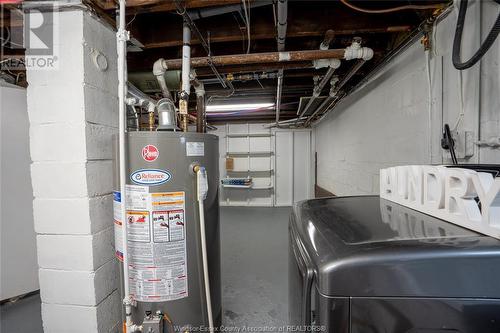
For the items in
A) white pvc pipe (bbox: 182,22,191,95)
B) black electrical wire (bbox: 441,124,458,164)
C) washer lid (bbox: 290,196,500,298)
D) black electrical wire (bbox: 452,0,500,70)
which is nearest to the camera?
washer lid (bbox: 290,196,500,298)

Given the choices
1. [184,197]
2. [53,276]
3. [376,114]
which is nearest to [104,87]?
[184,197]

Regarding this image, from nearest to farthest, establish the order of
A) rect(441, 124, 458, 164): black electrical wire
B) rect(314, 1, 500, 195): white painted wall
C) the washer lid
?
the washer lid
rect(314, 1, 500, 195): white painted wall
rect(441, 124, 458, 164): black electrical wire

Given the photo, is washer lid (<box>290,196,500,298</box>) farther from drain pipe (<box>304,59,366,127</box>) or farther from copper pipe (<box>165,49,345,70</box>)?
drain pipe (<box>304,59,366,127</box>)

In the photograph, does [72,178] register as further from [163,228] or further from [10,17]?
[10,17]

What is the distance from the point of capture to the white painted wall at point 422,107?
3.33 feet

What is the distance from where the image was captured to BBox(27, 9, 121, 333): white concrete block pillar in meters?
1.21

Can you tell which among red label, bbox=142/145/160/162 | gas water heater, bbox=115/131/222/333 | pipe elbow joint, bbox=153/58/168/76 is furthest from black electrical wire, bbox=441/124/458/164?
pipe elbow joint, bbox=153/58/168/76

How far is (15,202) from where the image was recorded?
1988 millimetres

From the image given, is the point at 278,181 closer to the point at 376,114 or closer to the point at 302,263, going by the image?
the point at 376,114

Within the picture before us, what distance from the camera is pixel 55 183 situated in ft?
4.07

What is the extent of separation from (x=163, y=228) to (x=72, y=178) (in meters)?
0.62

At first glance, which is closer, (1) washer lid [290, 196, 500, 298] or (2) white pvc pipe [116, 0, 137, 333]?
(1) washer lid [290, 196, 500, 298]

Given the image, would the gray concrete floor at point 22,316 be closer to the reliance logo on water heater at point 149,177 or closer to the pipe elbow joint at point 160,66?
the reliance logo on water heater at point 149,177

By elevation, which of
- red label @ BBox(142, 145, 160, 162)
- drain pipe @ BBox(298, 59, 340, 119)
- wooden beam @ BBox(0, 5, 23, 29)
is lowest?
red label @ BBox(142, 145, 160, 162)
